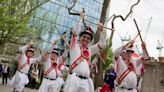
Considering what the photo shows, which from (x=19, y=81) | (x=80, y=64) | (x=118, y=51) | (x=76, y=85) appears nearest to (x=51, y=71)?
(x=19, y=81)

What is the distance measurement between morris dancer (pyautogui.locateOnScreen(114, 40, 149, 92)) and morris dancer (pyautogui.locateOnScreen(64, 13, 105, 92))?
2.32 ft

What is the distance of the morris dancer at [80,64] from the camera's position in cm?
1040

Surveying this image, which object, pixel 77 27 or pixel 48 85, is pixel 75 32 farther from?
pixel 48 85

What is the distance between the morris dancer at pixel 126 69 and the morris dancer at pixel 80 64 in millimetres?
707

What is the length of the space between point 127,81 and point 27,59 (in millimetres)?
6792

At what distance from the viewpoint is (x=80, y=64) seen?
10555 millimetres

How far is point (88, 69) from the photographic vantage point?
10.7m

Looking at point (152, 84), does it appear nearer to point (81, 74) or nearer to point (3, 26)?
point (81, 74)

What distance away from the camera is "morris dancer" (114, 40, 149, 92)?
1133 centimetres

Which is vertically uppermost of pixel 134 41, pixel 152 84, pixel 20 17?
pixel 20 17

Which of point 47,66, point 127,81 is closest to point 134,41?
point 127,81

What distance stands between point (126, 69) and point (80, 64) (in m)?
1.46

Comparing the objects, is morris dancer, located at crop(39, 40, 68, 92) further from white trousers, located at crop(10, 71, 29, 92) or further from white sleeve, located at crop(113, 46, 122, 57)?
white sleeve, located at crop(113, 46, 122, 57)

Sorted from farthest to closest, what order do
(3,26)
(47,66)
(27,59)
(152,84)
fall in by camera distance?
(3,26)
(152,84)
(27,59)
(47,66)
